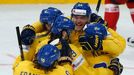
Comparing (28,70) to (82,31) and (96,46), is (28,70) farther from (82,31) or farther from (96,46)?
(82,31)

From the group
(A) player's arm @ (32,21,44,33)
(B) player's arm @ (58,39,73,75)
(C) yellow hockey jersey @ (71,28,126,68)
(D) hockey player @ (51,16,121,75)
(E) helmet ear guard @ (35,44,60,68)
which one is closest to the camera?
(E) helmet ear guard @ (35,44,60,68)

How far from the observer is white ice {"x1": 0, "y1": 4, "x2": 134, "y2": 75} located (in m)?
3.90

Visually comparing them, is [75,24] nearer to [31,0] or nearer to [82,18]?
[82,18]

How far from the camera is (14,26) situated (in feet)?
17.1

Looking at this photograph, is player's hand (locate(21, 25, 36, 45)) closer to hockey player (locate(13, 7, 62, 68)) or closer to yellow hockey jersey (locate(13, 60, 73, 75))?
hockey player (locate(13, 7, 62, 68))

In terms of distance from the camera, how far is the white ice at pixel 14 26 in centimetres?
390

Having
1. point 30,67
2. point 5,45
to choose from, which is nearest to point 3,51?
point 5,45

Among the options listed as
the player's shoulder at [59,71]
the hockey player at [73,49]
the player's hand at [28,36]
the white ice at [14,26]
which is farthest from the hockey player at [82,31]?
the white ice at [14,26]

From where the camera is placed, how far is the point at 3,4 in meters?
6.49

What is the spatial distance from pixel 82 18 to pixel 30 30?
0.33 meters

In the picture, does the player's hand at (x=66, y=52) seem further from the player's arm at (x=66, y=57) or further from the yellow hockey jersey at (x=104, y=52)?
the yellow hockey jersey at (x=104, y=52)

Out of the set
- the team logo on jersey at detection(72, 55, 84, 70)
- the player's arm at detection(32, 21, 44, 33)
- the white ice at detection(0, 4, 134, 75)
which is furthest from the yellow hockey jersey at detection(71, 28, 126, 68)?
the white ice at detection(0, 4, 134, 75)

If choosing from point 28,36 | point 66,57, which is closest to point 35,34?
point 28,36

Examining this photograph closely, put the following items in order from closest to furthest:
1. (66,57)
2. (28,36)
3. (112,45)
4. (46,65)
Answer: (46,65), (66,57), (112,45), (28,36)
